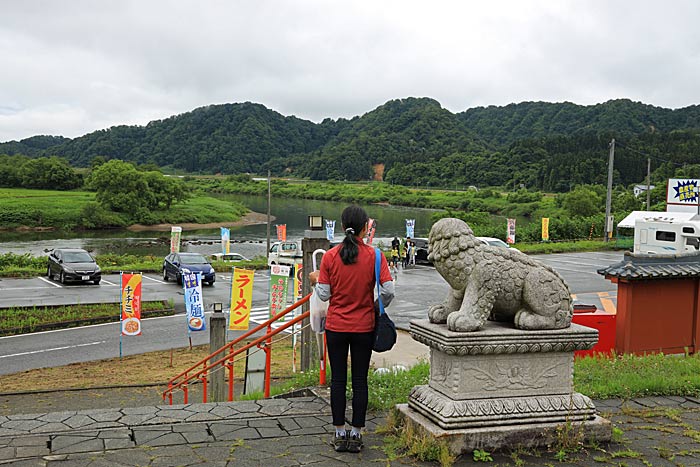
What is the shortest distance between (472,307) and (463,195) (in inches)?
3257

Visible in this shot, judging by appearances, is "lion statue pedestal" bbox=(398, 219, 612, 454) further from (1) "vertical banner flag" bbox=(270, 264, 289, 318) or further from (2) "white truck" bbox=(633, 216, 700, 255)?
(2) "white truck" bbox=(633, 216, 700, 255)

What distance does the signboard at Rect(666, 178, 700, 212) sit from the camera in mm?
27312

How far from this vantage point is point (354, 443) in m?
4.25

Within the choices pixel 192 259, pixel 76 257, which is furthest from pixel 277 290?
pixel 76 257

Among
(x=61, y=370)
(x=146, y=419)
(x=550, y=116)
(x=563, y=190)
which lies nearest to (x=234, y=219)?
(x=563, y=190)

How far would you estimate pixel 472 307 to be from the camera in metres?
4.34

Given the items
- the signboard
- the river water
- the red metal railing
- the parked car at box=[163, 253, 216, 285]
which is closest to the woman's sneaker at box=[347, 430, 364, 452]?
the red metal railing

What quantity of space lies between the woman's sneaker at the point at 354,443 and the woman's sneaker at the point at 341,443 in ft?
0.07

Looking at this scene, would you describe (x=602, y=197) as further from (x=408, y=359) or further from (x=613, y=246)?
(x=408, y=359)

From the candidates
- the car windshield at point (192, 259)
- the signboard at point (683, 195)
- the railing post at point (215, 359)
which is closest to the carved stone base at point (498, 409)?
the railing post at point (215, 359)

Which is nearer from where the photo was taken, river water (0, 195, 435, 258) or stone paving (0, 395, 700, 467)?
stone paving (0, 395, 700, 467)

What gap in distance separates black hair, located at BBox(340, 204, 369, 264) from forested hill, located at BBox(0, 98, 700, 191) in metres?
71.0

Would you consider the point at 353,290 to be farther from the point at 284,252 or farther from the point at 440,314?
the point at 284,252

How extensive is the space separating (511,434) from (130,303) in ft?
36.6
